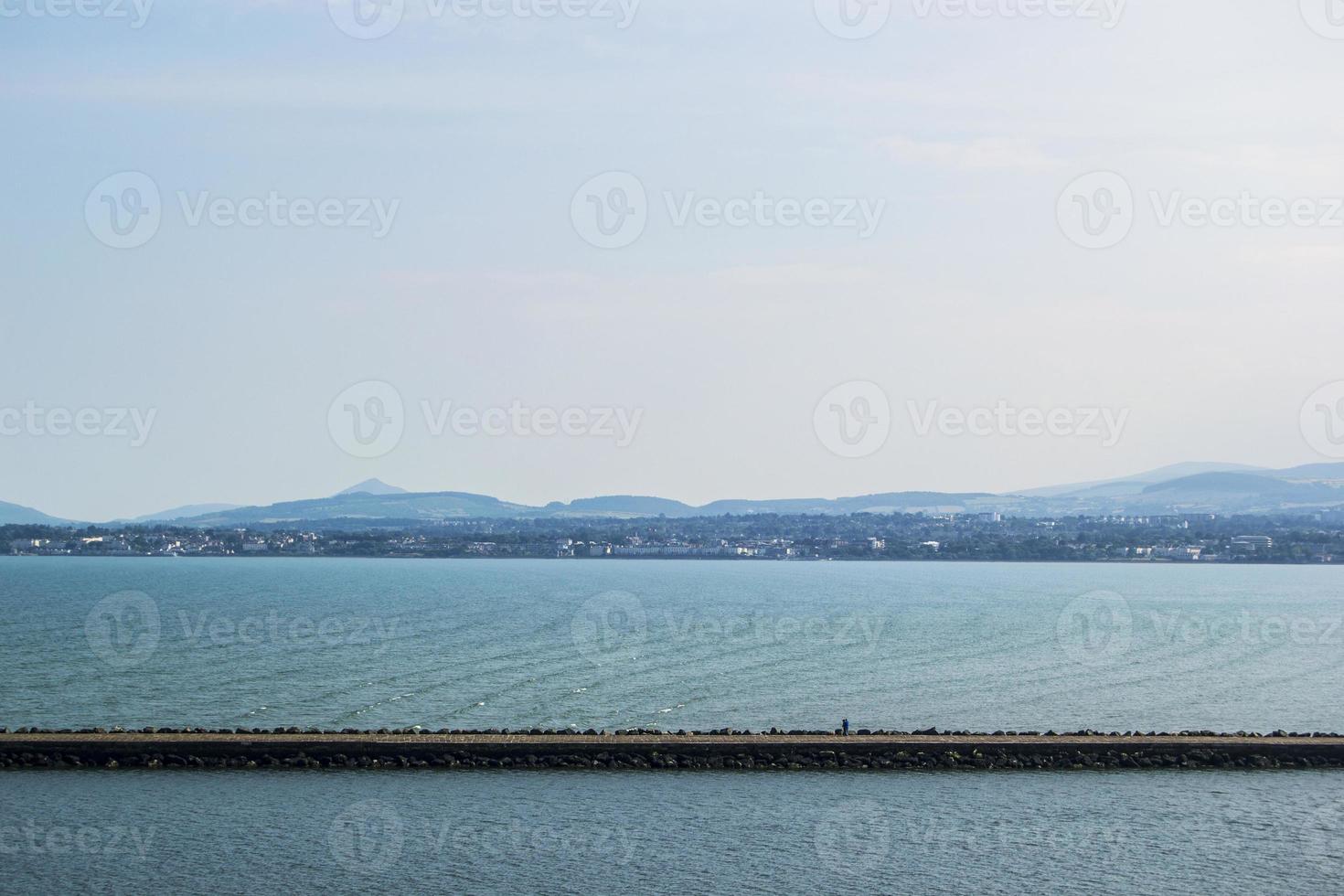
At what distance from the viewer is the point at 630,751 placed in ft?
136

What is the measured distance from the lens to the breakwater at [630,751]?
40219 mm

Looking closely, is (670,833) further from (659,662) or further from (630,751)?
(659,662)

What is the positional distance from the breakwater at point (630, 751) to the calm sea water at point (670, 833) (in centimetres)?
78

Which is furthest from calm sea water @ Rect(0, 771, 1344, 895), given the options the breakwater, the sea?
the breakwater

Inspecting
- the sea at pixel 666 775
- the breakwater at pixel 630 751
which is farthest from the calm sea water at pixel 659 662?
the breakwater at pixel 630 751

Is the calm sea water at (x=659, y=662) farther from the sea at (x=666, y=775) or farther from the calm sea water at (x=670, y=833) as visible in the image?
the calm sea water at (x=670, y=833)

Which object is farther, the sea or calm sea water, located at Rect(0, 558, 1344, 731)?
calm sea water, located at Rect(0, 558, 1344, 731)

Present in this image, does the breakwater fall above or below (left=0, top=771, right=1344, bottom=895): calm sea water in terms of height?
above

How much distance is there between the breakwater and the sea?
758mm

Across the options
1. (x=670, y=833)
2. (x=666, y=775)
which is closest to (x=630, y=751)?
(x=666, y=775)

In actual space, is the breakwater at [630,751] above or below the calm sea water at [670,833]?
above

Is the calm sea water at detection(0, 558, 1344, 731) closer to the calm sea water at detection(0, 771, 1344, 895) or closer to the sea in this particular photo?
the sea

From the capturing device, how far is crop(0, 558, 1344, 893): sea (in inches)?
1252

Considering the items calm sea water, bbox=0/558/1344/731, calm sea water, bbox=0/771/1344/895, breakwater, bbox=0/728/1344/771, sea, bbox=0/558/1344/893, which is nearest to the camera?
calm sea water, bbox=0/771/1344/895
